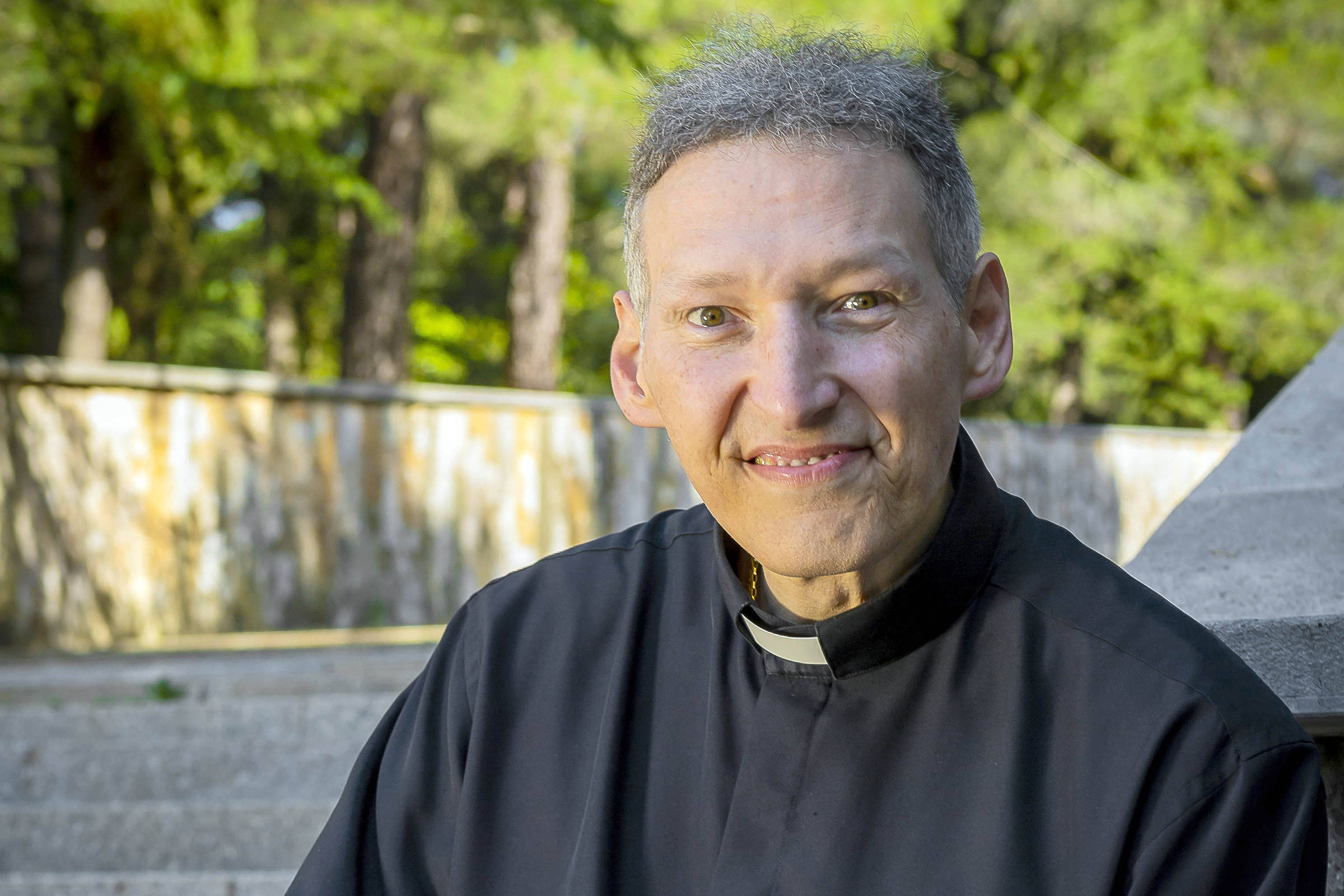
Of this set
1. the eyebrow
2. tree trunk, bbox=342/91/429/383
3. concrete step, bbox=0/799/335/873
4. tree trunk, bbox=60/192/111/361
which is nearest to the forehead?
the eyebrow

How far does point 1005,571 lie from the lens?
150 cm

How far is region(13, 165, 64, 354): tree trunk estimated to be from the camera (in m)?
10.5

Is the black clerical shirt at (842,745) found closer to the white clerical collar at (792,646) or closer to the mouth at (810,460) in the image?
the white clerical collar at (792,646)

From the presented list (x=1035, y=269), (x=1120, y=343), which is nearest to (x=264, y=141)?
(x=1035, y=269)

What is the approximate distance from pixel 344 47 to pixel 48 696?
5.16 meters

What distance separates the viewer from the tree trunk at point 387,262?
1104 centimetres

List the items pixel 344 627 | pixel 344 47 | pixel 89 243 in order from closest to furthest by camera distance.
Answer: pixel 344 627 < pixel 344 47 < pixel 89 243

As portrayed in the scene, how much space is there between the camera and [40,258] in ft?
35.2

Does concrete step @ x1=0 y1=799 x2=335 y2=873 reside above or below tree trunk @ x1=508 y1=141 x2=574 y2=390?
below

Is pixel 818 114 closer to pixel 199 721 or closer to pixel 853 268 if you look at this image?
pixel 853 268

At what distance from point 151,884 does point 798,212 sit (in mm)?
2536

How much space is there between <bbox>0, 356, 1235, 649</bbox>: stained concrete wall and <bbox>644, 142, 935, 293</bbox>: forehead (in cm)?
613

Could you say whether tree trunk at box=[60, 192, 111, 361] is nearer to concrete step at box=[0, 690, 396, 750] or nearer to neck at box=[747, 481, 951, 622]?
concrete step at box=[0, 690, 396, 750]

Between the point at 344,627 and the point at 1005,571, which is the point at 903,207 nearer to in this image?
the point at 1005,571
